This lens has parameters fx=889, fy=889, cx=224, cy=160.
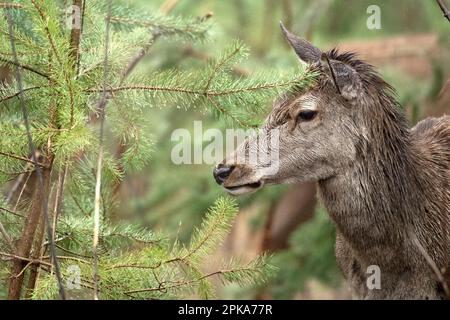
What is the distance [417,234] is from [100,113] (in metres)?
2.23

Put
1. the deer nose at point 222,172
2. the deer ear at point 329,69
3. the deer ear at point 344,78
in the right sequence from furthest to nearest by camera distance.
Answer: the deer ear at point 344,78
the deer nose at point 222,172
the deer ear at point 329,69

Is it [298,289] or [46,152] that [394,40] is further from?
[46,152]

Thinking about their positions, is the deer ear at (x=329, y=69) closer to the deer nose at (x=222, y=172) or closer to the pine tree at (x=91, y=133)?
the pine tree at (x=91, y=133)

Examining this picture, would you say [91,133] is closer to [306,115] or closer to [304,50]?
[306,115]

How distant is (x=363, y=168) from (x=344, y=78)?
0.59m

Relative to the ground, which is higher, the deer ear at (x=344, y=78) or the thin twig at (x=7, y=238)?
the deer ear at (x=344, y=78)

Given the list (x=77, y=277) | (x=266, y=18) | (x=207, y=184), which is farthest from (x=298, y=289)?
(x=266, y=18)

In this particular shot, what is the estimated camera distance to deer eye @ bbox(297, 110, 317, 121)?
18.5 feet

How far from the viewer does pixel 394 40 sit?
1220 cm

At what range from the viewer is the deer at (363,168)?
564cm

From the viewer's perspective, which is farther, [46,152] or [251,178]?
[251,178]

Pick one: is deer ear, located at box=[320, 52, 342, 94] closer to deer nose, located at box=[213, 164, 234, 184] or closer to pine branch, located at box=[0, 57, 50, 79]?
deer nose, located at box=[213, 164, 234, 184]

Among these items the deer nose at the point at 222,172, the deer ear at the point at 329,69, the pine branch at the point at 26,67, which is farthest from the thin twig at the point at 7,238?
the deer ear at the point at 329,69

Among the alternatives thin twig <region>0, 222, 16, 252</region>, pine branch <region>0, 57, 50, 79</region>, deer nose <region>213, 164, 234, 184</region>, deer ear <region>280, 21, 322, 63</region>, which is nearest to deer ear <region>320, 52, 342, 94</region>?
deer ear <region>280, 21, 322, 63</region>
